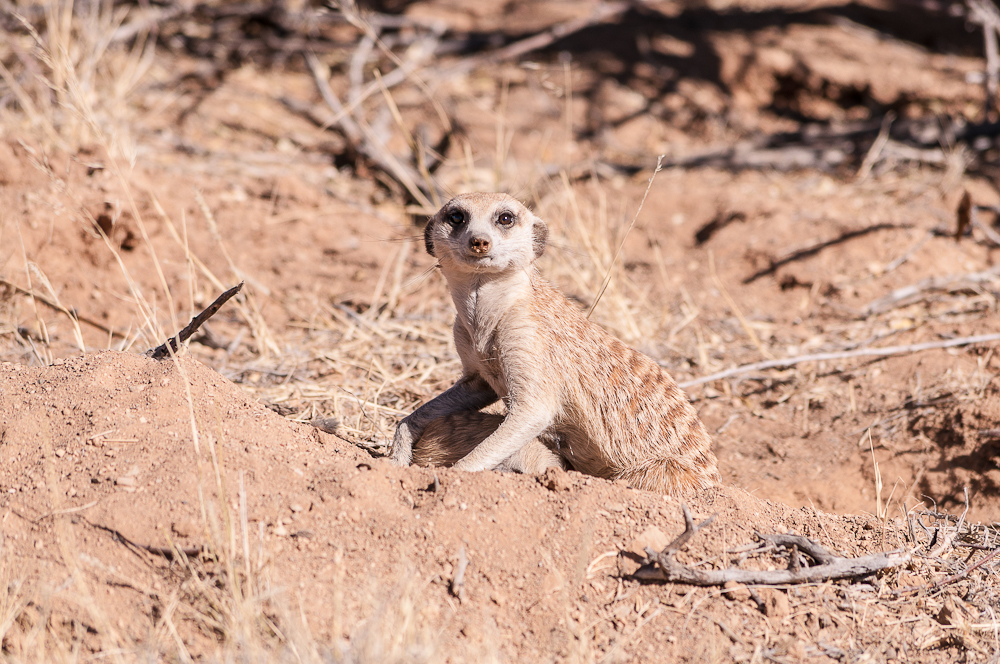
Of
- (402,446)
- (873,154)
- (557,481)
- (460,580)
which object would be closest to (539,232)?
(402,446)

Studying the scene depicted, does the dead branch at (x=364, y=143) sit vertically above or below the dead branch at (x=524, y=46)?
below

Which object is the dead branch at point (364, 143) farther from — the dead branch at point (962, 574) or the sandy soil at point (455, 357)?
the dead branch at point (962, 574)

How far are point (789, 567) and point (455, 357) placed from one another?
90.7 inches

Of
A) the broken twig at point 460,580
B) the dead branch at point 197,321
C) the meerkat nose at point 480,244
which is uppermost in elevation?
the meerkat nose at point 480,244

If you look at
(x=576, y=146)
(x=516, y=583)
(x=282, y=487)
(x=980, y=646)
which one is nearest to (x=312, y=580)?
(x=282, y=487)

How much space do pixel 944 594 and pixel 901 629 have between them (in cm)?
26

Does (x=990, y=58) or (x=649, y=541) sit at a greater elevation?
(x=990, y=58)

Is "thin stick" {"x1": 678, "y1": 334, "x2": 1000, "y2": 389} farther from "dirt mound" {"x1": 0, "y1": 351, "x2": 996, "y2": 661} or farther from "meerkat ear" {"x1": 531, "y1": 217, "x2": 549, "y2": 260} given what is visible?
"dirt mound" {"x1": 0, "y1": 351, "x2": 996, "y2": 661}

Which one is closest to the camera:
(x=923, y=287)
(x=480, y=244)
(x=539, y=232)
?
(x=480, y=244)

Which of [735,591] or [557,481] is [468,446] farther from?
[735,591]

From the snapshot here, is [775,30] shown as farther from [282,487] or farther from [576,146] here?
[282,487]

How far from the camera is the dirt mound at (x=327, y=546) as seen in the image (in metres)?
2.02

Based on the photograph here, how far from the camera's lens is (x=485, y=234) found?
2.90 metres

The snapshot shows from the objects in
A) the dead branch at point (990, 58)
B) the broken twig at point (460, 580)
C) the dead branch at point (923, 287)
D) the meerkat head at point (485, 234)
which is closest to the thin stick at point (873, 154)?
the dead branch at point (990, 58)
